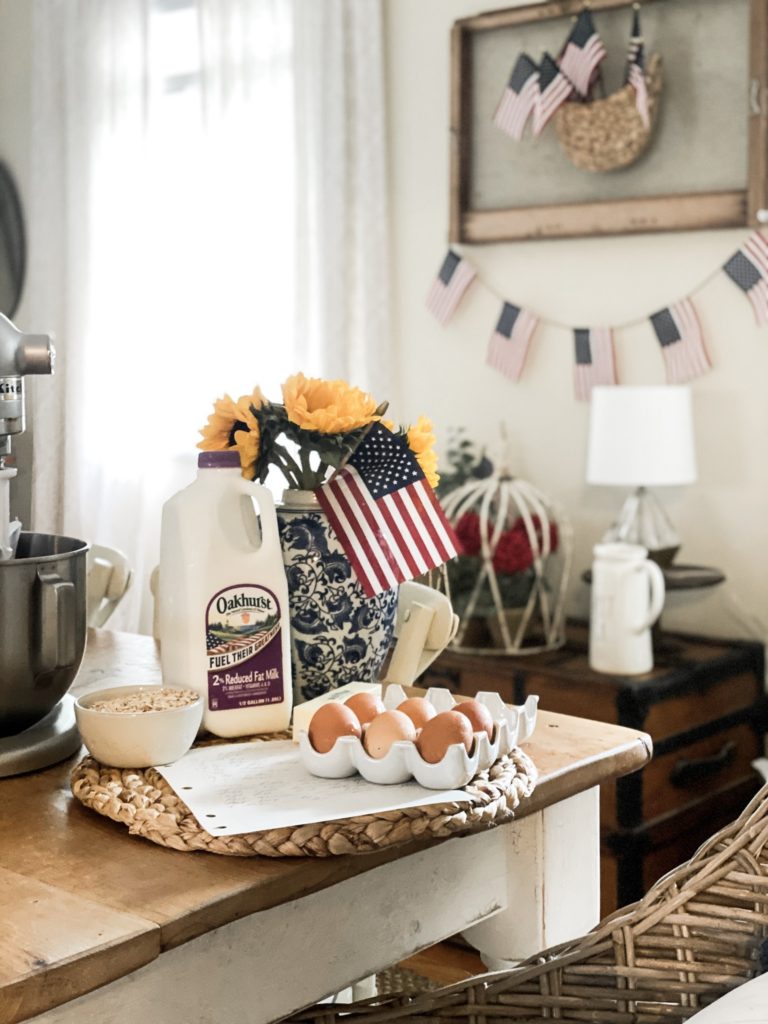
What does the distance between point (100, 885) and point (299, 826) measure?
15cm

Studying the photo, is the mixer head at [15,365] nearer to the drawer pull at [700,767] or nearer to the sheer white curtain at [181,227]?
the drawer pull at [700,767]

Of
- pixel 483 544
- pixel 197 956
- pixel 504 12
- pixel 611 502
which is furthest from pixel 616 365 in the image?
pixel 197 956

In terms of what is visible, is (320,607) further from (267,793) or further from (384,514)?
(267,793)

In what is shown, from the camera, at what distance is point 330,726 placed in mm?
1064

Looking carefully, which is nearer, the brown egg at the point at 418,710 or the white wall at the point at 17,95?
the brown egg at the point at 418,710

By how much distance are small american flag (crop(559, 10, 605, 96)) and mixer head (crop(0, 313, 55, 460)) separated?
2.09m

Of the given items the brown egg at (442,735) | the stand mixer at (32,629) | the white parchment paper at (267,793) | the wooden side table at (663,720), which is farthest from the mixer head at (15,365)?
the wooden side table at (663,720)

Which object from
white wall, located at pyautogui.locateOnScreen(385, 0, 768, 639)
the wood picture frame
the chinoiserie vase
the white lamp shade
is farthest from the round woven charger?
the wood picture frame

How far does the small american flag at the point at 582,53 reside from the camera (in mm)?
2902

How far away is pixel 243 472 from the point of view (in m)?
1.31

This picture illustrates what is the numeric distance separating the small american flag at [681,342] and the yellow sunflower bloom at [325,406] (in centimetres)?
176

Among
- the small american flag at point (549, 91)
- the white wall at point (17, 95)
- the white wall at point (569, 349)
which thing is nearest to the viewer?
the white wall at point (569, 349)

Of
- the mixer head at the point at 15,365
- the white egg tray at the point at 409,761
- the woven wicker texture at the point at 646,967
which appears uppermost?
the mixer head at the point at 15,365

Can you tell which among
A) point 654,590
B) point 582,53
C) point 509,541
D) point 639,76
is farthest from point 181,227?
point 654,590
